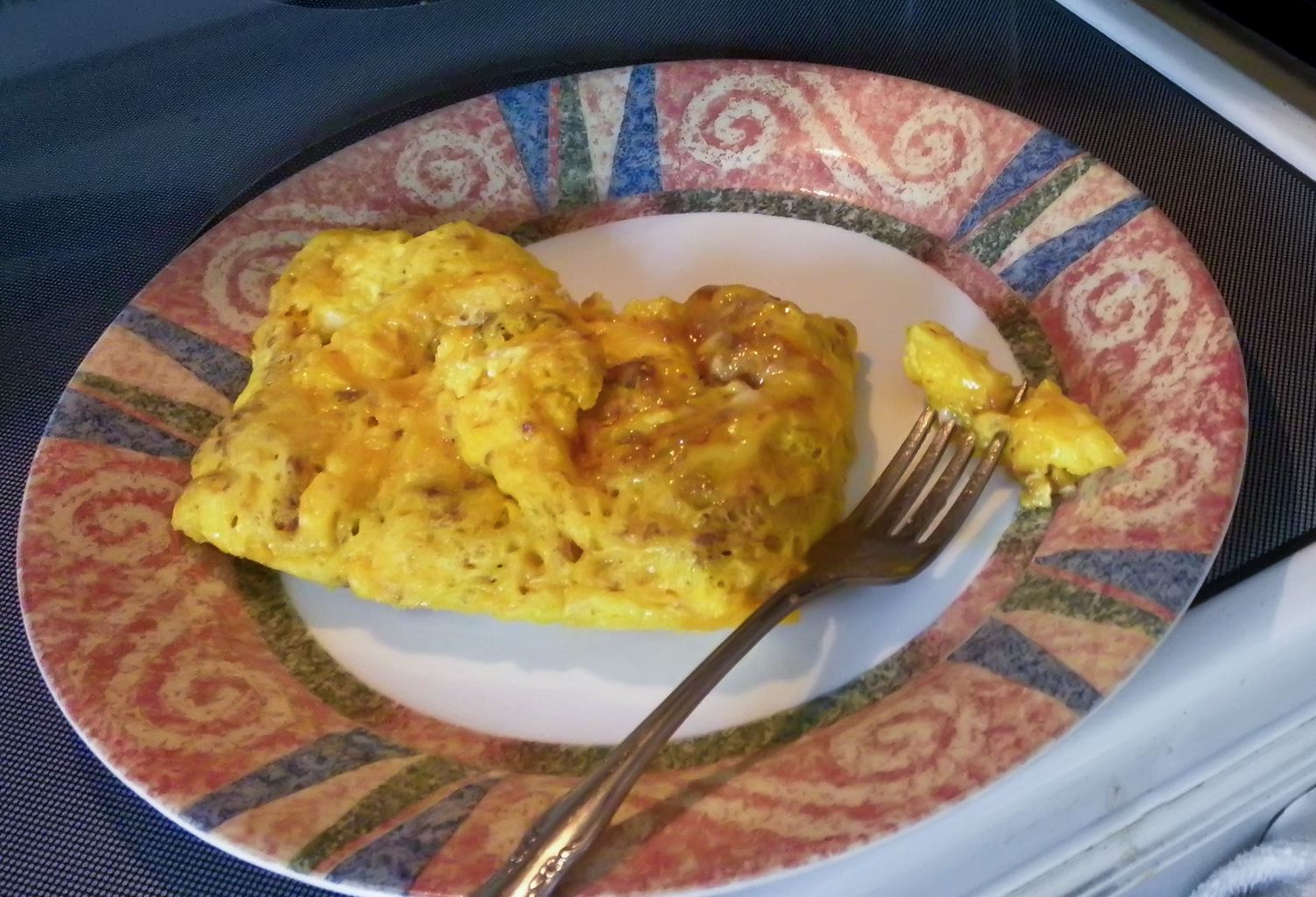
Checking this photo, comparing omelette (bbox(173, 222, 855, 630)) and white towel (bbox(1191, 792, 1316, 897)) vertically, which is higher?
omelette (bbox(173, 222, 855, 630))

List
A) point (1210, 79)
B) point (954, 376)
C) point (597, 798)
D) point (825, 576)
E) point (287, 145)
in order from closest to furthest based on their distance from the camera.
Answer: point (597, 798)
point (825, 576)
point (954, 376)
point (1210, 79)
point (287, 145)

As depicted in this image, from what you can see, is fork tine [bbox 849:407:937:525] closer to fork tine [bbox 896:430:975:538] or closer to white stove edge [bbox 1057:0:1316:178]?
fork tine [bbox 896:430:975:538]

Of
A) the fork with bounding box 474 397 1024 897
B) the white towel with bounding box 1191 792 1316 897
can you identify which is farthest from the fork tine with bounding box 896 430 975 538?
the white towel with bounding box 1191 792 1316 897

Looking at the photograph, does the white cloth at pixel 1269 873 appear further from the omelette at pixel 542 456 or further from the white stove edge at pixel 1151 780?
the omelette at pixel 542 456

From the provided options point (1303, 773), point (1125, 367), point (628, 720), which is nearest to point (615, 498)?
point (628, 720)

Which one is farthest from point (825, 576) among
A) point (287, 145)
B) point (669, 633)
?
point (287, 145)

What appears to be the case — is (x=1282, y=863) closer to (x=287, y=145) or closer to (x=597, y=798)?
(x=597, y=798)
